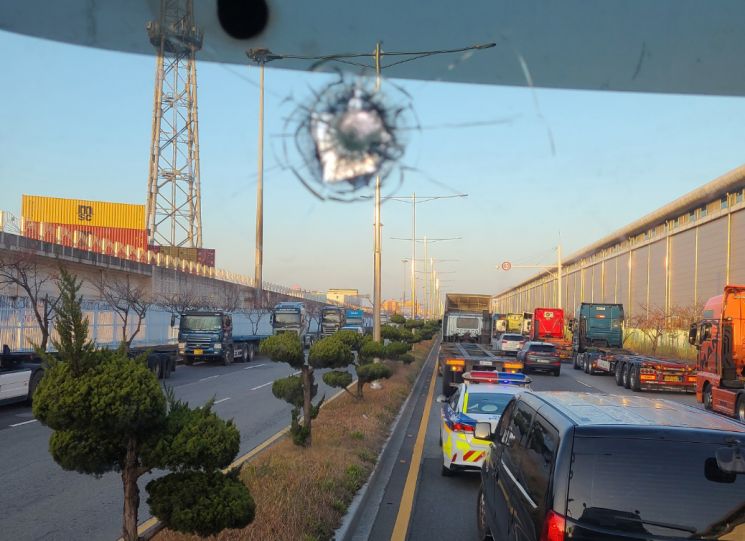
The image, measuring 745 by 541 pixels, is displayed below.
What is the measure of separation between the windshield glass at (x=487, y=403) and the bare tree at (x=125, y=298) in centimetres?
2518

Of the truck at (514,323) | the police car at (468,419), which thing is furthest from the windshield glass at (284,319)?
the police car at (468,419)

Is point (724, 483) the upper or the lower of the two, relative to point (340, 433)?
upper

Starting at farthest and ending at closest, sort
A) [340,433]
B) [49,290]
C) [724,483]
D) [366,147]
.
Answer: [49,290] → [340,433] → [366,147] → [724,483]

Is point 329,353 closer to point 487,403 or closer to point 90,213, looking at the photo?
point 487,403

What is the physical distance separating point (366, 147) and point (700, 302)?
43357mm

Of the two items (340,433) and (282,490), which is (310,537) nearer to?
(282,490)

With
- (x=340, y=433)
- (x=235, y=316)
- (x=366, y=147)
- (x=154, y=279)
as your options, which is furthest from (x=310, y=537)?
(x=235, y=316)

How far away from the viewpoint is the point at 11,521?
26.8 feet

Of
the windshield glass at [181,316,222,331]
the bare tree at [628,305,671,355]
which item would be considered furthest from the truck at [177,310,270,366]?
the bare tree at [628,305,671,355]

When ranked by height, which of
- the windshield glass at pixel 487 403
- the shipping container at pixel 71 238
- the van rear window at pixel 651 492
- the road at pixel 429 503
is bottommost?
the road at pixel 429 503

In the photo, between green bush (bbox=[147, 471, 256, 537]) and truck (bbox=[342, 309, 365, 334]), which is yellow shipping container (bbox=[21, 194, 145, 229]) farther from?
green bush (bbox=[147, 471, 256, 537])

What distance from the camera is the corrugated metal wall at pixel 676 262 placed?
1599 inches

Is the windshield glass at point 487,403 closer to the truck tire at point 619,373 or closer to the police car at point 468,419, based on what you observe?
the police car at point 468,419

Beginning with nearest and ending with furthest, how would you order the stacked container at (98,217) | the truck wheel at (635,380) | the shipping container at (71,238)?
the truck wheel at (635,380)
the shipping container at (71,238)
the stacked container at (98,217)
